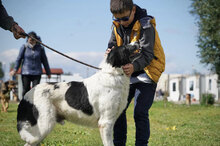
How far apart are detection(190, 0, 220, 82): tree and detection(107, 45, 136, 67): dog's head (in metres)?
17.9

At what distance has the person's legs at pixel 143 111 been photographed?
367 cm

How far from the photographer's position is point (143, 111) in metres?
3.66

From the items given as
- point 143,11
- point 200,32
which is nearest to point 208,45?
point 200,32

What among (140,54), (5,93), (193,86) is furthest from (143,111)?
(193,86)

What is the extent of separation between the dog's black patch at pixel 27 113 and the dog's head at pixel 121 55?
1.34 meters

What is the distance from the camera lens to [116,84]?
3.49m

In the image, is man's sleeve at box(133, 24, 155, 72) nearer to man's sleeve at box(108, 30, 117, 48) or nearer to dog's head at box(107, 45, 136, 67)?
dog's head at box(107, 45, 136, 67)

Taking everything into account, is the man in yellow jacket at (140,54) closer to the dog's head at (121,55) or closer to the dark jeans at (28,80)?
the dog's head at (121,55)

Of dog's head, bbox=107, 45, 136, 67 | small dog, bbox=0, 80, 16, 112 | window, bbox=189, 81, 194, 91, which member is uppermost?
dog's head, bbox=107, 45, 136, 67

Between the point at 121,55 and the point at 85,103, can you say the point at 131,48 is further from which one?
the point at 85,103

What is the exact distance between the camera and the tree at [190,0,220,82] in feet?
64.3

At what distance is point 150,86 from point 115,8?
51.4 inches

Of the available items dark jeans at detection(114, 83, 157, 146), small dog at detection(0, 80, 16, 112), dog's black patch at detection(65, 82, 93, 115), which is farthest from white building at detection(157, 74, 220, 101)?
dog's black patch at detection(65, 82, 93, 115)

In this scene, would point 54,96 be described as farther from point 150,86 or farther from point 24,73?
point 24,73
